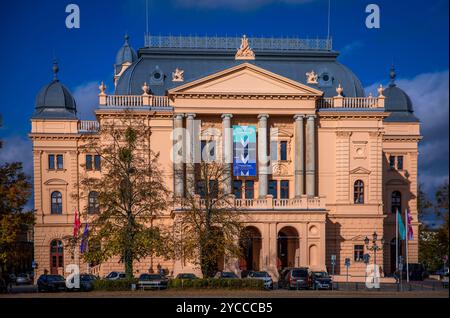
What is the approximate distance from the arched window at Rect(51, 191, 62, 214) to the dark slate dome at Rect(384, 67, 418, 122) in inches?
1502

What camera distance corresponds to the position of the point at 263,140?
287 ft

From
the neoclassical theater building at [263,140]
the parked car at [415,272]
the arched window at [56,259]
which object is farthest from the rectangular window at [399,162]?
the arched window at [56,259]

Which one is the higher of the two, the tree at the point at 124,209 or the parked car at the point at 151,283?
the tree at the point at 124,209

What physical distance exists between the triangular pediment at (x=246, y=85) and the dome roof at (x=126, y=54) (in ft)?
105

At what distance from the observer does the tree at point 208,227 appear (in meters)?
69.6

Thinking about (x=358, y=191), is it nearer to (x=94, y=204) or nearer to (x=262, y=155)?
(x=262, y=155)

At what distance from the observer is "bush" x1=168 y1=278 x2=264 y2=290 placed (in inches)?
2442

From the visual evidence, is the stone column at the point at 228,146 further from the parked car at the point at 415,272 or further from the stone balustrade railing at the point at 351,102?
the parked car at the point at 415,272

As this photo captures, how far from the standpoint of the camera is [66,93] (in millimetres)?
97062

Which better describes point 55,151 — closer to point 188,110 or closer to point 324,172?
point 188,110

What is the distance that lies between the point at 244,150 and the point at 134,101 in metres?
12.4
